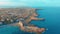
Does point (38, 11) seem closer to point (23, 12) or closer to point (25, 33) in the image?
point (23, 12)

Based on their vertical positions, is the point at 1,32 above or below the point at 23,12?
below

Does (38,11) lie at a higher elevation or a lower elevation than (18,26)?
higher

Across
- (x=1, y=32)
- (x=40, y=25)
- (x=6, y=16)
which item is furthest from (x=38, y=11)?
(x=1, y=32)

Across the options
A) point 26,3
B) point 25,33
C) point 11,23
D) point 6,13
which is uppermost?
point 26,3

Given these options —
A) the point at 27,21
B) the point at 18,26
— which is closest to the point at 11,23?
the point at 18,26

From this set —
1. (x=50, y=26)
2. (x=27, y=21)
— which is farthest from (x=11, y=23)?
(x=50, y=26)

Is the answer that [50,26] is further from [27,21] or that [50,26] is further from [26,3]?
[26,3]
